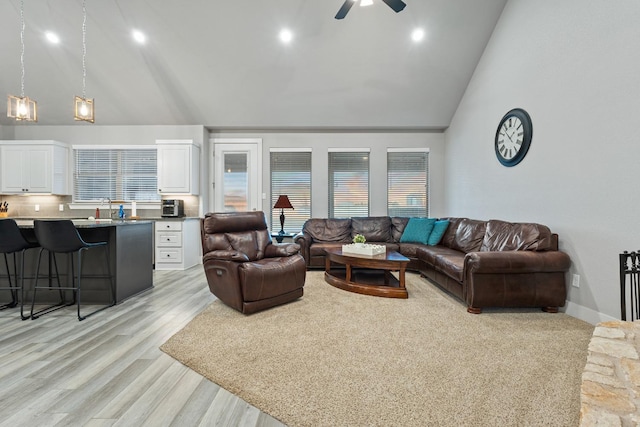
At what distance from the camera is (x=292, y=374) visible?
6.30 feet

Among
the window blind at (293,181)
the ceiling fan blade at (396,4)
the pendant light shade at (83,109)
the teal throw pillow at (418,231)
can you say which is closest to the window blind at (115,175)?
the window blind at (293,181)

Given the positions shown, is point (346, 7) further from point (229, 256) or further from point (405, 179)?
point (405, 179)

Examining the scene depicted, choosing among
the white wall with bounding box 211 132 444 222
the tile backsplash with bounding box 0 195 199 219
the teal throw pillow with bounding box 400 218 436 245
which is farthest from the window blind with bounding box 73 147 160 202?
the teal throw pillow with bounding box 400 218 436 245

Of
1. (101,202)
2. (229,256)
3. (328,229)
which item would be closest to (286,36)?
(328,229)

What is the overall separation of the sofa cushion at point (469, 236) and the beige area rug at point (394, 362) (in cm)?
128

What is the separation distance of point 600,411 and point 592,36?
3603 millimetres

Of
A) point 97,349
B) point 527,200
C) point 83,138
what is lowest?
point 97,349

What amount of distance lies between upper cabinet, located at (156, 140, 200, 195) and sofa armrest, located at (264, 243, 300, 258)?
2.75 meters

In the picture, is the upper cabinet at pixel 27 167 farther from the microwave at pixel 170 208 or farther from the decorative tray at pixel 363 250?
the decorative tray at pixel 363 250

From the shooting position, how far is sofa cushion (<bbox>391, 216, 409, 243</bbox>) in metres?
5.59

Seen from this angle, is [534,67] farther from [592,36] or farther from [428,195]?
[428,195]

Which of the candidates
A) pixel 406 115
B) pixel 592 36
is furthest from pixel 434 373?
pixel 406 115

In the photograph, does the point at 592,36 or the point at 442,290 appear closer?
the point at 592,36

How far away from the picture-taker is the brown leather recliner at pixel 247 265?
297 centimetres
